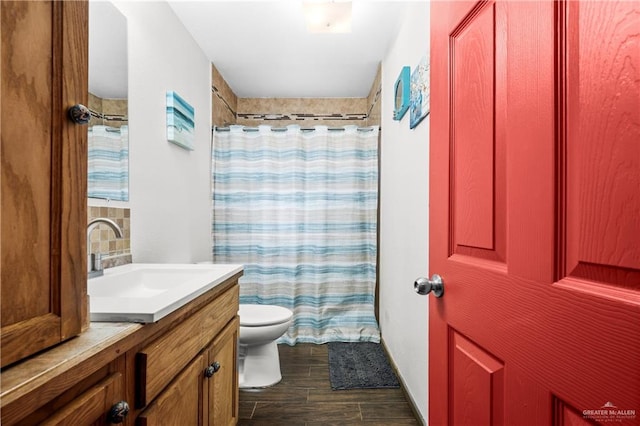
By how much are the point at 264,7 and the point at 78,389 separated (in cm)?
219

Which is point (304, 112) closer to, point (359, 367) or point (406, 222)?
point (406, 222)

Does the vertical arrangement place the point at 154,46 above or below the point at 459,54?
above

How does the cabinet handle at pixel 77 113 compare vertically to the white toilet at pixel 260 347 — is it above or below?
above

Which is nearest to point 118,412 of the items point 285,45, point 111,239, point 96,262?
point 96,262

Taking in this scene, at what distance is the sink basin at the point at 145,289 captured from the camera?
0.73 meters

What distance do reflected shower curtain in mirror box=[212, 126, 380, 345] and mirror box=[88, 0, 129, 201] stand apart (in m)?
1.33

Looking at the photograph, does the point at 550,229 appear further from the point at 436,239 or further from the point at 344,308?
the point at 344,308

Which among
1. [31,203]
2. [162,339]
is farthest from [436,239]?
[31,203]

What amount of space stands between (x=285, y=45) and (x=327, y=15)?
623 millimetres

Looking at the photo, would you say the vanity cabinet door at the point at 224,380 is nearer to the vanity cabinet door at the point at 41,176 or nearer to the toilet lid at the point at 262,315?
the toilet lid at the point at 262,315

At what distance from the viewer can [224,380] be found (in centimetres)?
137

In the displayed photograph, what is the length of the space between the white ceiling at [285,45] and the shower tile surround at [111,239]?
1372 mm

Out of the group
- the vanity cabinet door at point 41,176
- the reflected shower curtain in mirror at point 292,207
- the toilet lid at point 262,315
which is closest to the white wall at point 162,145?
the reflected shower curtain in mirror at point 292,207

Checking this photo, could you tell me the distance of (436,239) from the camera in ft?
3.02
